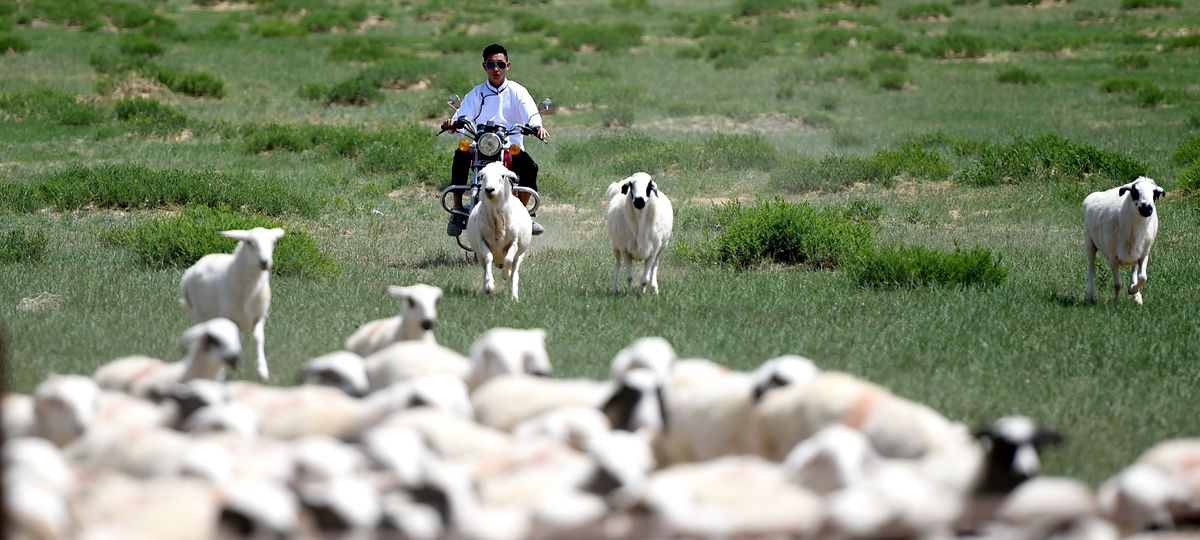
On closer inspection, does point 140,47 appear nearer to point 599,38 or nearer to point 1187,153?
point 599,38

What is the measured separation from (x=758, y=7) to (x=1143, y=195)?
4122cm

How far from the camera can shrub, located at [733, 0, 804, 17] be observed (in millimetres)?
49781

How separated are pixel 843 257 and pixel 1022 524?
26.8 feet

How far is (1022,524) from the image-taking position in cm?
399

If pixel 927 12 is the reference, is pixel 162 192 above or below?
below

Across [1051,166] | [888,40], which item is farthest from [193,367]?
[888,40]

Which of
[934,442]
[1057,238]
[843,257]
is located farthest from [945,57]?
[934,442]

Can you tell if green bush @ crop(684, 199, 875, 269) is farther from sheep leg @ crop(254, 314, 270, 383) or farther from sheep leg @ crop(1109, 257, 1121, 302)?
sheep leg @ crop(254, 314, 270, 383)

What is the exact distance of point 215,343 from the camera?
6203mm

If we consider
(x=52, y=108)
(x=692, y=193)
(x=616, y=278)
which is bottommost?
(x=692, y=193)

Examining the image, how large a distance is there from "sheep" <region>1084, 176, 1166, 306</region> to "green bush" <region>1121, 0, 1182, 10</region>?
41224 millimetres

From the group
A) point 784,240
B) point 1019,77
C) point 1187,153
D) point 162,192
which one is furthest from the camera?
point 1019,77

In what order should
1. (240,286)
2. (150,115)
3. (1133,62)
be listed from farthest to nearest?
1. (1133,62)
2. (150,115)
3. (240,286)

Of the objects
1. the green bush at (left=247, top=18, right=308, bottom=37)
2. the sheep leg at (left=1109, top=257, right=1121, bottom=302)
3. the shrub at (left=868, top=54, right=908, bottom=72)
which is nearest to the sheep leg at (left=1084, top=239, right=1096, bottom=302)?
the sheep leg at (left=1109, top=257, right=1121, bottom=302)
